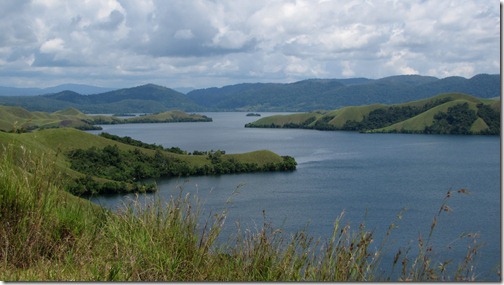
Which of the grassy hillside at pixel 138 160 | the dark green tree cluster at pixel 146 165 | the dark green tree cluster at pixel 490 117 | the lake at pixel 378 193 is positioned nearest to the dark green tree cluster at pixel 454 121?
the dark green tree cluster at pixel 490 117

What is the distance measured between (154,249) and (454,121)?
19266cm

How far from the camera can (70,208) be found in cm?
696

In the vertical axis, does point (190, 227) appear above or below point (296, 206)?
above

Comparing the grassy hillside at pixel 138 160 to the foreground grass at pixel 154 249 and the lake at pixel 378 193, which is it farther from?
the foreground grass at pixel 154 249

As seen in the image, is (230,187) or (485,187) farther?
(230,187)

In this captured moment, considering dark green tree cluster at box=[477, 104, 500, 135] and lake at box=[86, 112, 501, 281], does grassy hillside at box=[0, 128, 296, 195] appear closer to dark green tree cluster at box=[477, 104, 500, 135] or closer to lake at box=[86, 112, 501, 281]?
lake at box=[86, 112, 501, 281]

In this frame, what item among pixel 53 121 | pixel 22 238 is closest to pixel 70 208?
pixel 22 238

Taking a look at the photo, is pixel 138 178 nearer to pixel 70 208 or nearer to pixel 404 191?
pixel 404 191

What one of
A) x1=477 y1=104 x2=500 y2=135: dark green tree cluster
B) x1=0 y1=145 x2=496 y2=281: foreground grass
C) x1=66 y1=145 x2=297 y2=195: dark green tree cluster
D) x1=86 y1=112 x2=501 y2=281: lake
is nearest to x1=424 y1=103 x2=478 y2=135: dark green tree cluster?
x1=477 y1=104 x2=500 y2=135: dark green tree cluster

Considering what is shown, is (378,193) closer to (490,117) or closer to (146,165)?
(146,165)

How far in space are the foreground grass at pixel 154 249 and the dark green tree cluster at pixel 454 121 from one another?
7196 inches

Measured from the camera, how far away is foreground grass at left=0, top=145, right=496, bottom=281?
5148 mm

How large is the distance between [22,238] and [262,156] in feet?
307

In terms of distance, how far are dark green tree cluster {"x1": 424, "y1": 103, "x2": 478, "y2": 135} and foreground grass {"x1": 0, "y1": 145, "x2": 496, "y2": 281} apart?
18277 centimetres
